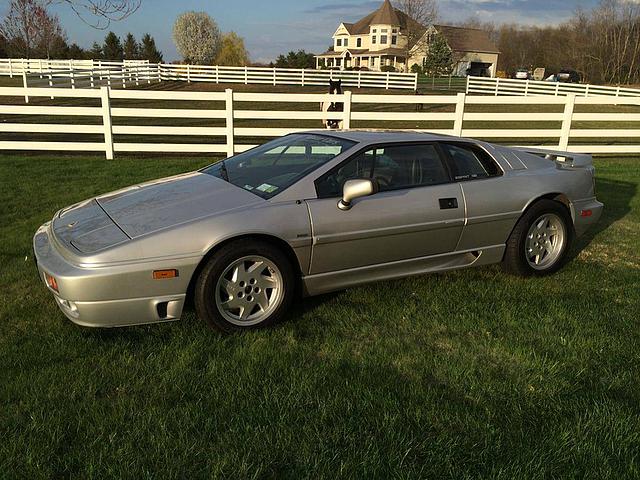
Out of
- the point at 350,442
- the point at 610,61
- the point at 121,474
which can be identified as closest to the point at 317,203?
the point at 350,442

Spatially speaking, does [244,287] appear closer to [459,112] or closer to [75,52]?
[459,112]

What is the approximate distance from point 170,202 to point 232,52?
74.6m

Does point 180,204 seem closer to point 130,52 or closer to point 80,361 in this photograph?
point 80,361

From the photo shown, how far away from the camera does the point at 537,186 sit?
4.79 metres

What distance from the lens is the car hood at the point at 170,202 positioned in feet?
11.7

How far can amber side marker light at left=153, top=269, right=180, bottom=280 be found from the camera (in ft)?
11.0

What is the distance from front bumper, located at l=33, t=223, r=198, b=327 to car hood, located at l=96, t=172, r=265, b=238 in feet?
0.93

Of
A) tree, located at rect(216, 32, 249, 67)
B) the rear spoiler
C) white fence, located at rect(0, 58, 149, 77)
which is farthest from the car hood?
tree, located at rect(216, 32, 249, 67)

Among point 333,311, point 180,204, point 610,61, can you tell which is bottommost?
point 333,311

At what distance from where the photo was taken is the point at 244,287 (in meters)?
3.62

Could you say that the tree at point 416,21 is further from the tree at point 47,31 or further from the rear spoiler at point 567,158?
the rear spoiler at point 567,158

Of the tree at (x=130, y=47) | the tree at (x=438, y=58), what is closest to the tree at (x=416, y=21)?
the tree at (x=438, y=58)

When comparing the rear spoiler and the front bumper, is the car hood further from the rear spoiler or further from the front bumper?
the rear spoiler

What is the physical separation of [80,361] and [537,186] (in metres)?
3.89
